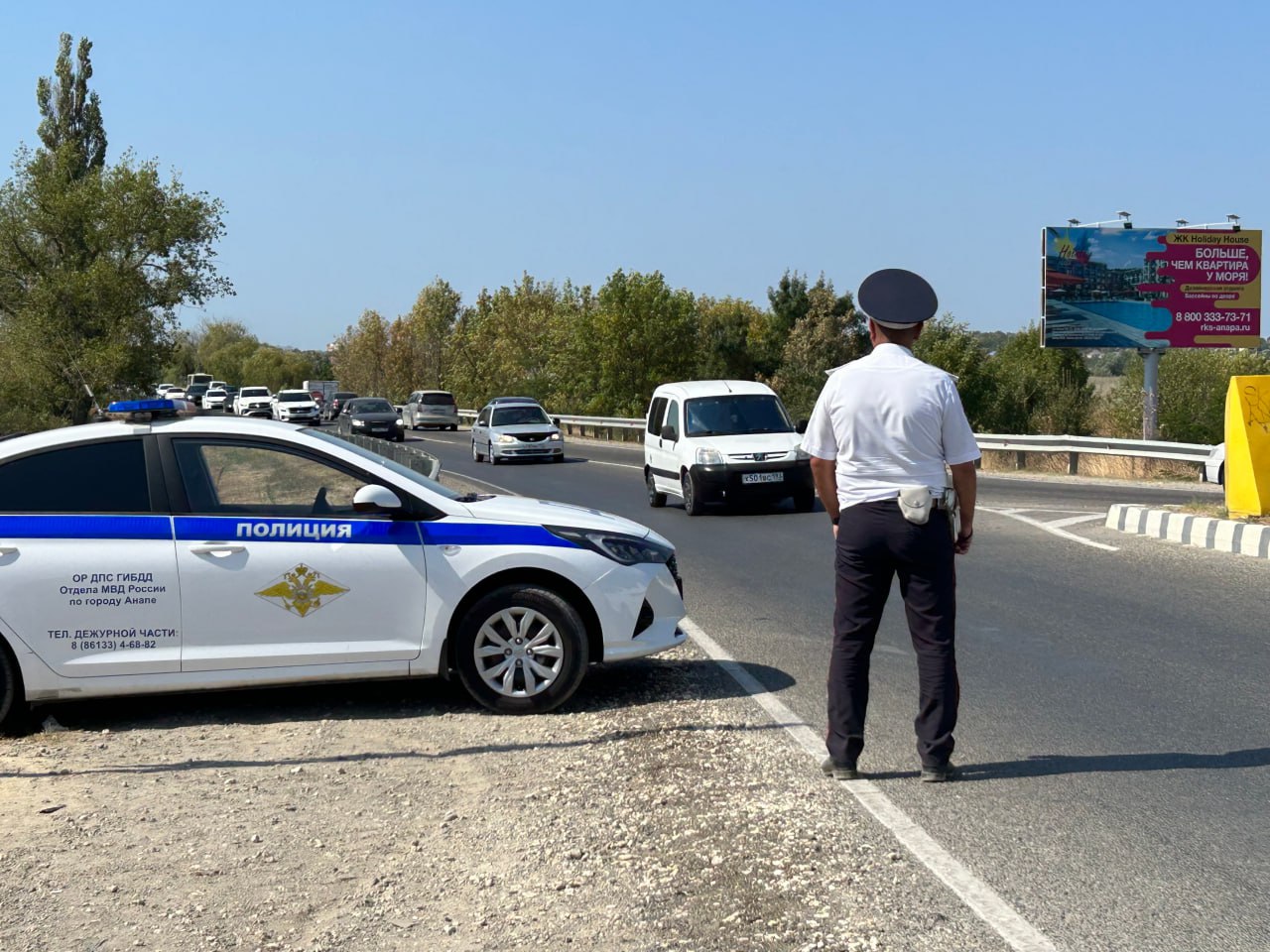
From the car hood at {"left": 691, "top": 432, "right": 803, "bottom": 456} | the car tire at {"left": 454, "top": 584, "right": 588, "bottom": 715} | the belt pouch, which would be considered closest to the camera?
the belt pouch

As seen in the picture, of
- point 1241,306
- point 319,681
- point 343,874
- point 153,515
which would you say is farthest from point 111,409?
point 1241,306

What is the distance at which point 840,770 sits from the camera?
564 centimetres

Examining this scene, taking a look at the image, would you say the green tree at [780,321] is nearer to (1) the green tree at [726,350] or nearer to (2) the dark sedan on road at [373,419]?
(1) the green tree at [726,350]

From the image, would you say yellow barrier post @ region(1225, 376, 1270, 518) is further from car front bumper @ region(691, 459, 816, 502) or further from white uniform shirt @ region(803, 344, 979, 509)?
white uniform shirt @ region(803, 344, 979, 509)

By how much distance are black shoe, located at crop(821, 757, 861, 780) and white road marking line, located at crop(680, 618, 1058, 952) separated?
3cm

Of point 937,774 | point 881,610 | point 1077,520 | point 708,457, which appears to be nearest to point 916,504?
point 881,610

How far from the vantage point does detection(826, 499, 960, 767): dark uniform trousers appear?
17.7 ft

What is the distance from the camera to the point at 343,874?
189 inches

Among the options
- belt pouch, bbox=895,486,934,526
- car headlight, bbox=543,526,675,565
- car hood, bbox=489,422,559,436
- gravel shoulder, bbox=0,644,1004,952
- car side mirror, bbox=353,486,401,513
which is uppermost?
belt pouch, bbox=895,486,934,526

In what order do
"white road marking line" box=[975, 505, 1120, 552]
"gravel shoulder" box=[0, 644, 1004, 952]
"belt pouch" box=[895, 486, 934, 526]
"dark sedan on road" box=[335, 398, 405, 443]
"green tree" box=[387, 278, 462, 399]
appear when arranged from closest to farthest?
"gravel shoulder" box=[0, 644, 1004, 952]
"belt pouch" box=[895, 486, 934, 526]
"white road marking line" box=[975, 505, 1120, 552]
"dark sedan on road" box=[335, 398, 405, 443]
"green tree" box=[387, 278, 462, 399]

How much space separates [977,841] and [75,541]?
4529 mm

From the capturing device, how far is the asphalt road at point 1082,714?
441 centimetres

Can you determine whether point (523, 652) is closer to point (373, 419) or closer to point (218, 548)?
point (218, 548)

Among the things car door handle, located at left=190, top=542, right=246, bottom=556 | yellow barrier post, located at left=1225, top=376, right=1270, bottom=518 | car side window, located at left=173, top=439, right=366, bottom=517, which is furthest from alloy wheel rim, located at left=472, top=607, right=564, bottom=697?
yellow barrier post, located at left=1225, top=376, right=1270, bottom=518
